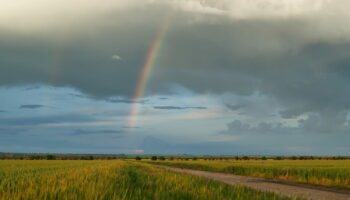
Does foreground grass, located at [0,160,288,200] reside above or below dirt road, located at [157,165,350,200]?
above

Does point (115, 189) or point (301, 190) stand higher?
point (115, 189)

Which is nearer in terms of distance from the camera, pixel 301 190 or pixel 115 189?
pixel 115 189

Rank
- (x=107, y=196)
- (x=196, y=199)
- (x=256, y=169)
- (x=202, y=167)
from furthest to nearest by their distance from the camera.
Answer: (x=202, y=167) → (x=256, y=169) → (x=196, y=199) → (x=107, y=196)

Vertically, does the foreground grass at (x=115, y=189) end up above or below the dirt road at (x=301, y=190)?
above

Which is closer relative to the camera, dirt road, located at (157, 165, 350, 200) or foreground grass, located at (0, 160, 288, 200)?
foreground grass, located at (0, 160, 288, 200)

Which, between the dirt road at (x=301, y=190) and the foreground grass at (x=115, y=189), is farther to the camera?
the dirt road at (x=301, y=190)

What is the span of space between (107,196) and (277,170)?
35660 millimetres

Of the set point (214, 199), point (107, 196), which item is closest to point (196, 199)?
point (214, 199)

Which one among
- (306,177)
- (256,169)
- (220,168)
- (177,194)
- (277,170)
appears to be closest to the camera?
(177,194)

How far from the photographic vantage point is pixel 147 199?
5934 millimetres

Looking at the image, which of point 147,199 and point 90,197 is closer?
point 90,197

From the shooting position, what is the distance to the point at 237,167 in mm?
49750

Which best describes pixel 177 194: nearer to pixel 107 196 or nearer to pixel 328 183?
pixel 107 196

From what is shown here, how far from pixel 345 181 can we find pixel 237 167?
22998 mm
